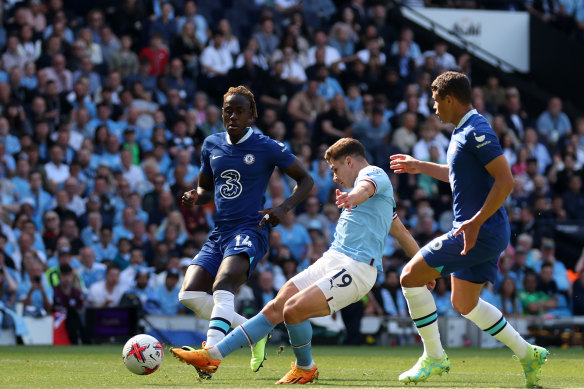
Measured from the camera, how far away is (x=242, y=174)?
9.27 meters

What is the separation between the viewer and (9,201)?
648 inches

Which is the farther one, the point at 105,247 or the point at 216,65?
the point at 216,65

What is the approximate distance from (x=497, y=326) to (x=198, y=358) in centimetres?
228

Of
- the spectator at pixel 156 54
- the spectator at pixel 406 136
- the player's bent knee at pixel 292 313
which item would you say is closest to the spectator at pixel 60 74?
the spectator at pixel 156 54

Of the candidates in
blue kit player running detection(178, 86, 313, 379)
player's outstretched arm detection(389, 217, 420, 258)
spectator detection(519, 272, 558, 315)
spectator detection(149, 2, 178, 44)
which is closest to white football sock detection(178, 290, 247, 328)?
blue kit player running detection(178, 86, 313, 379)

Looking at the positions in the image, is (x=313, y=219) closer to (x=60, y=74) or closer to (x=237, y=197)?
(x=60, y=74)

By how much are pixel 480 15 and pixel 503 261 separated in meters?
9.08

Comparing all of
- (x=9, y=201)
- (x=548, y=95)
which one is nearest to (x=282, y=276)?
(x=9, y=201)

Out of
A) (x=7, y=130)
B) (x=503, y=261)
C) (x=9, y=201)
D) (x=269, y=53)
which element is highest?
(x=269, y=53)

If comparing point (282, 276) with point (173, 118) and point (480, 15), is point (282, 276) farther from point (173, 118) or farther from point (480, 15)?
point (480, 15)

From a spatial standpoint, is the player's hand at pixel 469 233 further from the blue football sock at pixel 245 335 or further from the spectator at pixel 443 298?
the spectator at pixel 443 298

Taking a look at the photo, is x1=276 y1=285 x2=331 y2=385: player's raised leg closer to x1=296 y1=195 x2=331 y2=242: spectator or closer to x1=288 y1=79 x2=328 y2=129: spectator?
x1=296 y1=195 x2=331 y2=242: spectator

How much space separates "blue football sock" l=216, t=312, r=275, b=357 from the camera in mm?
7922

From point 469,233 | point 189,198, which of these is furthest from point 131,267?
point 469,233
